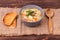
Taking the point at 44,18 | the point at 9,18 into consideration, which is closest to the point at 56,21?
the point at 44,18

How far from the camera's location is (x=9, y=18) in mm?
1021

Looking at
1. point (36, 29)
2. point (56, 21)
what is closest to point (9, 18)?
point (36, 29)

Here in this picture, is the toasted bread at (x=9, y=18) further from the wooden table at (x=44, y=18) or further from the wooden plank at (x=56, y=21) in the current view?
the wooden plank at (x=56, y=21)

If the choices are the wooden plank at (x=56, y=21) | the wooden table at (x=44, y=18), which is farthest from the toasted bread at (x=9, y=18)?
the wooden plank at (x=56, y=21)

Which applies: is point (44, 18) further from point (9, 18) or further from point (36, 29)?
point (9, 18)

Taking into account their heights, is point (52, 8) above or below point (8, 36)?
above

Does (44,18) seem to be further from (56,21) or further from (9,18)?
(9,18)

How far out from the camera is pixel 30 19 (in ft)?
3.20

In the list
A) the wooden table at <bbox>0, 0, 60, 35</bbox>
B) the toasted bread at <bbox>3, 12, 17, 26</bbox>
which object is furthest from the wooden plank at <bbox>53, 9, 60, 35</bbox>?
the toasted bread at <bbox>3, 12, 17, 26</bbox>

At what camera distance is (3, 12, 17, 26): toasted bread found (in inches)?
39.4

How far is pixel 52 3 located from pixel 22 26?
299mm

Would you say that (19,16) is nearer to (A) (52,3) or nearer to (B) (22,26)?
(B) (22,26)

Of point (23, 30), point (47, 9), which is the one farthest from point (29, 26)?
point (47, 9)

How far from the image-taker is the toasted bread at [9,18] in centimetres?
100
